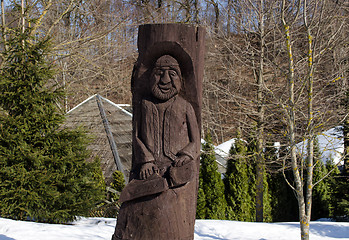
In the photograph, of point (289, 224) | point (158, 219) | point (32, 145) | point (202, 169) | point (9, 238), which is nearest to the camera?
point (158, 219)

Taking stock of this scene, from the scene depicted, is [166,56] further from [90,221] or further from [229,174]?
[229,174]

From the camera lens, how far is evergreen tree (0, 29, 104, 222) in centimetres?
685

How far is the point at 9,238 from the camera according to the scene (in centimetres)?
554

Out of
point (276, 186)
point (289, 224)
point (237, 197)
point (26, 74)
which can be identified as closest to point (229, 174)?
point (237, 197)

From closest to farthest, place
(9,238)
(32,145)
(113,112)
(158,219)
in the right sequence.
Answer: (158,219) → (9,238) → (32,145) → (113,112)

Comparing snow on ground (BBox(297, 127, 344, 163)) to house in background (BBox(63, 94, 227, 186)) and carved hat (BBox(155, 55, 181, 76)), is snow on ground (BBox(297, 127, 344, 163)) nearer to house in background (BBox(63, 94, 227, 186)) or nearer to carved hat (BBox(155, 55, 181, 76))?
house in background (BBox(63, 94, 227, 186))

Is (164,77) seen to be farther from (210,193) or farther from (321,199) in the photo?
(321,199)

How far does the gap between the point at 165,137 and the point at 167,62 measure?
0.70 meters

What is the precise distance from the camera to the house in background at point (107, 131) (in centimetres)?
1027

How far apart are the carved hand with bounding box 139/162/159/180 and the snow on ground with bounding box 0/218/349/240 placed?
283 centimetres

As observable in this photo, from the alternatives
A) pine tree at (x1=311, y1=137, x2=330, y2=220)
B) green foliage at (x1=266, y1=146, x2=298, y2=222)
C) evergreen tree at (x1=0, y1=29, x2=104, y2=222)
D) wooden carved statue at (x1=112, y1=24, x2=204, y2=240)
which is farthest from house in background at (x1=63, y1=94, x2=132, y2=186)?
wooden carved statue at (x1=112, y1=24, x2=204, y2=240)

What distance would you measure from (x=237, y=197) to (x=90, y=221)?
425 cm

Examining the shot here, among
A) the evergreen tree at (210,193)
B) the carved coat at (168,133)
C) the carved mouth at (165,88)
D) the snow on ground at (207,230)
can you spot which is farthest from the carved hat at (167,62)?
the evergreen tree at (210,193)

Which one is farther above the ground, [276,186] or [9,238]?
[276,186]
